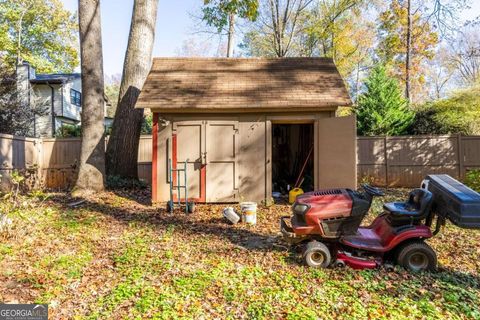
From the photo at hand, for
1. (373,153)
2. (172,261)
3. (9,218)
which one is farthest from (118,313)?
(373,153)

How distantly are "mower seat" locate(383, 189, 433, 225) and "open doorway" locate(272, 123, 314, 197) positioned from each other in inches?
202

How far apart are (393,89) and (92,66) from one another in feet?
38.1

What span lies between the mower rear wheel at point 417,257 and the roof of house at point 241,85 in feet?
13.9

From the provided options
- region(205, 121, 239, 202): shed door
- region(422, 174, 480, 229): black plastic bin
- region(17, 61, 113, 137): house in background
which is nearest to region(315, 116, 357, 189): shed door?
region(205, 121, 239, 202): shed door

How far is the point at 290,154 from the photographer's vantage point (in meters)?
10.4

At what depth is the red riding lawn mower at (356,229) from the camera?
3961 millimetres

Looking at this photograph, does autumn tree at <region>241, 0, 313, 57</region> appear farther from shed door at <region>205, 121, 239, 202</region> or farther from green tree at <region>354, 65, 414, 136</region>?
shed door at <region>205, 121, 239, 202</region>

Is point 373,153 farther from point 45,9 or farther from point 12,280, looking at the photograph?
point 45,9

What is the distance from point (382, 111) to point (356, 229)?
1094 centimetres

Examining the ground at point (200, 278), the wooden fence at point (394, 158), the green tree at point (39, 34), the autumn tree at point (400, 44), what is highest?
the green tree at point (39, 34)

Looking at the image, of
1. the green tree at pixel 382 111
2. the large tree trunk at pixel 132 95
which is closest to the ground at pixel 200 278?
the large tree trunk at pixel 132 95

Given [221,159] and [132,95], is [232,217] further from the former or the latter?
[132,95]

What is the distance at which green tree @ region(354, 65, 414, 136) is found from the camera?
13609 millimetres

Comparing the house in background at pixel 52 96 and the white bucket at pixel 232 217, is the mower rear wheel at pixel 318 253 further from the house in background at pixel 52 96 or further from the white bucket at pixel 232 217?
the house in background at pixel 52 96
